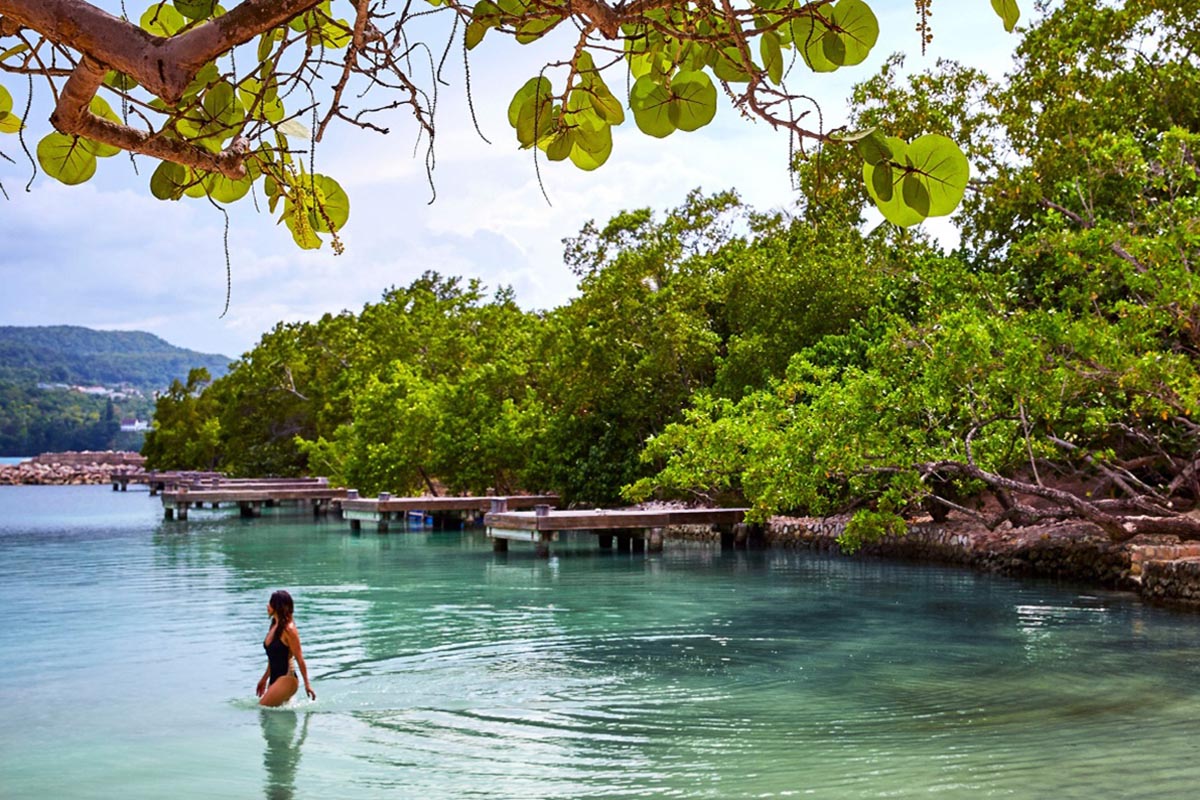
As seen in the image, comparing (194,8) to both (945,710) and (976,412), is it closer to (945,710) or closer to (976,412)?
(945,710)

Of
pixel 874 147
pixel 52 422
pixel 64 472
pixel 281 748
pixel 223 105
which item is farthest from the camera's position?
pixel 52 422

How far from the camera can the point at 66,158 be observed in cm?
224

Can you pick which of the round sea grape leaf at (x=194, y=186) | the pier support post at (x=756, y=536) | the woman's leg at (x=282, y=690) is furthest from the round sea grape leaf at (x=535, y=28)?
the pier support post at (x=756, y=536)

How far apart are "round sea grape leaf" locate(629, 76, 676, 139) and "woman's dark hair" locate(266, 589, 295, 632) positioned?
24.1 ft

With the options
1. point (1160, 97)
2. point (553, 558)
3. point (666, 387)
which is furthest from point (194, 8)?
point (666, 387)

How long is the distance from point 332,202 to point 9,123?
700mm

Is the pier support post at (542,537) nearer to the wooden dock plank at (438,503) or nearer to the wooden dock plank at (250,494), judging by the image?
the wooden dock plank at (438,503)

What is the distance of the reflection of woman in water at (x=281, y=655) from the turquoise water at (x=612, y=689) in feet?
0.59

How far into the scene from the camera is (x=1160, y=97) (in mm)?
17906

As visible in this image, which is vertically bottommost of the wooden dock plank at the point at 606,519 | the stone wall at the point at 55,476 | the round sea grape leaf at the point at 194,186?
the wooden dock plank at the point at 606,519

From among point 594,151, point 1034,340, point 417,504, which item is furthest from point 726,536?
point 594,151

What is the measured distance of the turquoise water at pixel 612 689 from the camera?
23.9 ft

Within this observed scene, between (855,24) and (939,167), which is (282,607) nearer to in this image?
(855,24)

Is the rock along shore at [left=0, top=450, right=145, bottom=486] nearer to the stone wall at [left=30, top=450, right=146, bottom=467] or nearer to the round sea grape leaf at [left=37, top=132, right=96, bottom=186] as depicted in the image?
the stone wall at [left=30, top=450, right=146, bottom=467]
